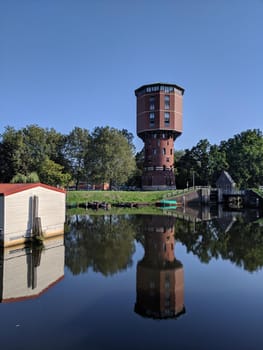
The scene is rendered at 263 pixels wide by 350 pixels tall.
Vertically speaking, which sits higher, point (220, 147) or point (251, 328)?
point (220, 147)

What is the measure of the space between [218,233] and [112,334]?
1979 centimetres

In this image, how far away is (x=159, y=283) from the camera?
1207cm

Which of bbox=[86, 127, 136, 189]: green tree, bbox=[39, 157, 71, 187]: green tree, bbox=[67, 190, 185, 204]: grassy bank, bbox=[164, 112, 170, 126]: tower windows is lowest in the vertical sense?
bbox=[67, 190, 185, 204]: grassy bank

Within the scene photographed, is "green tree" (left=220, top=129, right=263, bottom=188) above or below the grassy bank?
above

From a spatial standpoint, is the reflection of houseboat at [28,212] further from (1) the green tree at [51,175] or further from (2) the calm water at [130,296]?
(1) the green tree at [51,175]

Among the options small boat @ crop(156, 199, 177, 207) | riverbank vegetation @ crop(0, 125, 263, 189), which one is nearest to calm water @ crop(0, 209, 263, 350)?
riverbank vegetation @ crop(0, 125, 263, 189)

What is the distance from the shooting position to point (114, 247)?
63.0 feet

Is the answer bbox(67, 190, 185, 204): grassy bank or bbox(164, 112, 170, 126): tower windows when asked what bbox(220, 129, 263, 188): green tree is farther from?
bbox(67, 190, 185, 204): grassy bank

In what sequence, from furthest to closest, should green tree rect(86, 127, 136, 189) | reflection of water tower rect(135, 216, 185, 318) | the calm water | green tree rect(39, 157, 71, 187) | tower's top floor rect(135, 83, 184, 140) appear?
tower's top floor rect(135, 83, 184, 140) → green tree rect(86, 127, 136, 189) → green tree rect(39, 157, 71, 187) → reflection of water tower rect(135, 216, 185, 318) → the calm water

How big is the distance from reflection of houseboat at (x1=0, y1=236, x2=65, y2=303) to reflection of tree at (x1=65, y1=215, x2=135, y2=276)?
2.46 ft

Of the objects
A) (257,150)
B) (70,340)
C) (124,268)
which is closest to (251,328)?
(70,340)

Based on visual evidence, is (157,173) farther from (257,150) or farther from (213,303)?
(213,303)

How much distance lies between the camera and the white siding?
687 inches

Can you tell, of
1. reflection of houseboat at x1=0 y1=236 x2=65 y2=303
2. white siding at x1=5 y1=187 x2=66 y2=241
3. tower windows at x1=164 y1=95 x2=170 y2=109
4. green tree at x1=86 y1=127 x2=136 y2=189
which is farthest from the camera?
tower windows at x1=164 y1=95 x2=170 y2=109
